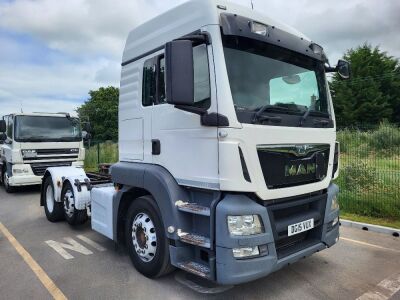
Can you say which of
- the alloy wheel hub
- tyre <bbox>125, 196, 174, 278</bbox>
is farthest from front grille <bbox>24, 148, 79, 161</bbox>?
the alloy wheel hub

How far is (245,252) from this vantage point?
131 inches

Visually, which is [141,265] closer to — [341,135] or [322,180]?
[322,180]

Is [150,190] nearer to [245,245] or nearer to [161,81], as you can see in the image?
[161,81]

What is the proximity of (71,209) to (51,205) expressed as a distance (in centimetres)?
111

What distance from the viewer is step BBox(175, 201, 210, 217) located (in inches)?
137

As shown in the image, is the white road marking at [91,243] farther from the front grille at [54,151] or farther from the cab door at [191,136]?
the front grille at [54,151]

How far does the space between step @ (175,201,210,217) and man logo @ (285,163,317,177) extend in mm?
895

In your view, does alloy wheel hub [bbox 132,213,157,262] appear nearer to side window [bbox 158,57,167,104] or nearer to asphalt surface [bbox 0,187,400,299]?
asphalt surface [bbox 0,187,400,299]

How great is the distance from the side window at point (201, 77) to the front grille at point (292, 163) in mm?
687

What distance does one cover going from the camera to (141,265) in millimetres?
4324

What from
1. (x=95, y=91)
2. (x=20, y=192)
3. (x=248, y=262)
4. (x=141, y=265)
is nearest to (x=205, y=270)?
(x=248, y=262)

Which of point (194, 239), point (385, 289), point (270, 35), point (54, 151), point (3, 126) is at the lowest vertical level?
point (385, 289)

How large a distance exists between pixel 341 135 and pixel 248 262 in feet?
16.3

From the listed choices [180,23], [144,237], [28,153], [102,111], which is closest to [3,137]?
[28,153]
